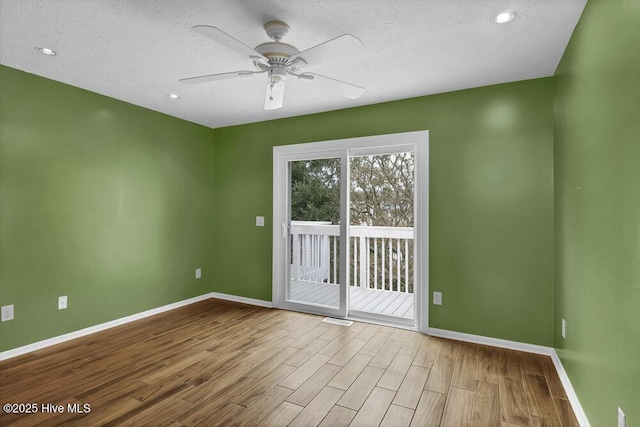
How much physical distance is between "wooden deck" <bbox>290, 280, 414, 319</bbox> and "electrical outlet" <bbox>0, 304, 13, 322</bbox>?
266 centimetres

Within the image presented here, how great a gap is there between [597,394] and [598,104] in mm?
1480

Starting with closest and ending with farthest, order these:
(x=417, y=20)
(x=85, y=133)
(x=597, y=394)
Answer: (x=597, y=394) → (x=417, y=20) → (x=85, y=133)

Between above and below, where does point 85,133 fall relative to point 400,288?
above

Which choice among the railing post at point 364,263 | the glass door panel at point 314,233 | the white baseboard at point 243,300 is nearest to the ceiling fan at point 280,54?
the glass door panel at point 314,233

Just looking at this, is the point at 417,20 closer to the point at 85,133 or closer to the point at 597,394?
the point at 597,394

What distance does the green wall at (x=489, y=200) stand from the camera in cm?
285

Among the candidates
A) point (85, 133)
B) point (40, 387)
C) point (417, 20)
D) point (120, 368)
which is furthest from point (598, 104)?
point (85, 133)

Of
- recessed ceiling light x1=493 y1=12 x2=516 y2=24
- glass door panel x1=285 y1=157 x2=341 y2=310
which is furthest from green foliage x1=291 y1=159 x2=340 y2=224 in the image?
recessed ceiling light x1=493 y1=12 x2=516 y2=24

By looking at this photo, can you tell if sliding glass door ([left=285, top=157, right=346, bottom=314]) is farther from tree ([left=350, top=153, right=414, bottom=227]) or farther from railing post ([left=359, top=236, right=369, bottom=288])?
railing post ([left=359, top=236, right=369, bottom=288])

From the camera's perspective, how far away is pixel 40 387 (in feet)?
7.43

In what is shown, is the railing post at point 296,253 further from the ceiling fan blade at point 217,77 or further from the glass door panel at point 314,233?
the ceiling fan blade at point 217,77

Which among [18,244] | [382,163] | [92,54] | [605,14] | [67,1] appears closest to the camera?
[605,14]

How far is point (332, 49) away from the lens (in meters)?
1.87

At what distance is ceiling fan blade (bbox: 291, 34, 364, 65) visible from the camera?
1757 millimetres
